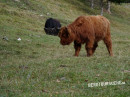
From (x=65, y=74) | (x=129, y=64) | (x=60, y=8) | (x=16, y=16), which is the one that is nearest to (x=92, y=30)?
(x=129, y=64)

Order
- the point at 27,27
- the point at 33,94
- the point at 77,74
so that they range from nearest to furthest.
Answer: the point at 33,94, the point at 77,74, the point at 27,27

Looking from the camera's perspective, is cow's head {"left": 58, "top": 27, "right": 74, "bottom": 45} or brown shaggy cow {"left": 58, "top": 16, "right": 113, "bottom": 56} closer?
cow's head {"left": 58, "top": 27, "right": 74, "bottom": 45}

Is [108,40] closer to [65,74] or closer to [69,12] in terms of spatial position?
[65,74]

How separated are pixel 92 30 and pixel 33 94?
23.4ft

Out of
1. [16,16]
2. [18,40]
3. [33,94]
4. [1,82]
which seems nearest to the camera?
[33,94]

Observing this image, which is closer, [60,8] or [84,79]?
[84,79]

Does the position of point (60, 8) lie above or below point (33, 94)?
below

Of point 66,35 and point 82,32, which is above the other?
point 82,32

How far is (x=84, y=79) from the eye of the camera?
7.31 m

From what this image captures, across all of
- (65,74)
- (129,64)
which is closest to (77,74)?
(65,74)

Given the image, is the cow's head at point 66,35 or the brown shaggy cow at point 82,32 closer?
the cow's head at point 66,35

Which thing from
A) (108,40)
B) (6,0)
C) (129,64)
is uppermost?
(129,64)

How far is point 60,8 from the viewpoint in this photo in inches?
1697

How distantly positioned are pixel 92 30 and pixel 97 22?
2.05 ft
